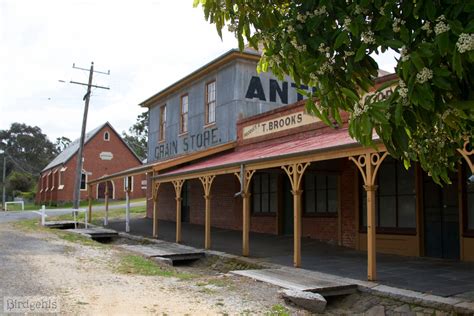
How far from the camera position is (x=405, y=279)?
8570mm

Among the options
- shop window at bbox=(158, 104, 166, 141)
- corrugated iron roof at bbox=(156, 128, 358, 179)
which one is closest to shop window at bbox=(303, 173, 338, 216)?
corrugated iron roof at bbox=(156, 128, 358, 179)

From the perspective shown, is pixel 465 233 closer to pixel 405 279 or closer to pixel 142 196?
pixel 405 279

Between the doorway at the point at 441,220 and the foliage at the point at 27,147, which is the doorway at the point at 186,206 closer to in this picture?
the doorway at the point at 441,220

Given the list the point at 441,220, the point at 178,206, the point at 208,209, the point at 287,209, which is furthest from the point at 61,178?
the point at 441,220

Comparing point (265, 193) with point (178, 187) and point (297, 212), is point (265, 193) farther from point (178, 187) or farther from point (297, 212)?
point (297, 212)

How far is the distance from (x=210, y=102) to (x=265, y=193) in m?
5.28

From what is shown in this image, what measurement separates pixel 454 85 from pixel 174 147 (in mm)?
21358

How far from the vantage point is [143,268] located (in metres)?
11.0

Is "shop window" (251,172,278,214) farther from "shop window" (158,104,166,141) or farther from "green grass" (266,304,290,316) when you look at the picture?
"green grass" (266,304,290,316)

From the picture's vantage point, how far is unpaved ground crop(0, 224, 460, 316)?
7.03m

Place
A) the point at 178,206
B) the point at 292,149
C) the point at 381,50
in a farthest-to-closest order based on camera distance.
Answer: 1. the point at 178,206
2. the point at 292,149
3. the point at 381,50

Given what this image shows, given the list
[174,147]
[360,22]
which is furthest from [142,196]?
[360,22]

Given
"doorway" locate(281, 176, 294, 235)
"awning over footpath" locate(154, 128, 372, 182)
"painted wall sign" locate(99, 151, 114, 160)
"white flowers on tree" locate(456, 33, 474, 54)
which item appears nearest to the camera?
"white flowers on tree" locate(456, 33, 474, 54)

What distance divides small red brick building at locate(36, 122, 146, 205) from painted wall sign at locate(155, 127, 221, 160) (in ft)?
85.9
